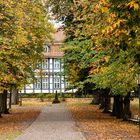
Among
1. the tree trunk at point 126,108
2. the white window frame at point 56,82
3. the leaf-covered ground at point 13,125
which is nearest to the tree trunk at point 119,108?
the tree trunk at point 126,108

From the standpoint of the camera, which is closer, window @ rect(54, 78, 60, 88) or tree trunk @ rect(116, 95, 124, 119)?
tree trunk @ rect(116, 95, 124, 119)

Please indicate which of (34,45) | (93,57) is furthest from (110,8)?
(34,45)

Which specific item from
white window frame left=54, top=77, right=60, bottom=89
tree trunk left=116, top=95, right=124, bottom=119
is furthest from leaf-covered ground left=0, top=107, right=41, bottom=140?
white window frame left=54, top=77, right=60, bottom=89

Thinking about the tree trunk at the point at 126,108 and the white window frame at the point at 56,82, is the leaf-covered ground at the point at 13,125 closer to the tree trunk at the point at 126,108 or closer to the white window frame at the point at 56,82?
the tree trunk at the point at 126,108

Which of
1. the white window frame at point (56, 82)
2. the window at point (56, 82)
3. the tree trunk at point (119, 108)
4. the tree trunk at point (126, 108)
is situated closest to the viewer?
the tree trunk at point (126, 108)

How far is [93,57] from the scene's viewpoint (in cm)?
2833

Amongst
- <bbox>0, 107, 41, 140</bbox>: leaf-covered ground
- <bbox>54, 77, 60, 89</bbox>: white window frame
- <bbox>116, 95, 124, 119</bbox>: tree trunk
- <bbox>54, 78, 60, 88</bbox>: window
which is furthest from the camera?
<bbox>54, 78, 60, 88</bbox>: window

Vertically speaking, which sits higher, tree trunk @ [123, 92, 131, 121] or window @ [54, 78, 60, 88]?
window @ [54, 78, 60, 88]

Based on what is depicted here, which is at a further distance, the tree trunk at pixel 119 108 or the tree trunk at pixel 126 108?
the tree trunk at pixel 119 108

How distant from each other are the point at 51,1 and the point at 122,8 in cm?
2231

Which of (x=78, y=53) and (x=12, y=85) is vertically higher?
(x=78, y=53)

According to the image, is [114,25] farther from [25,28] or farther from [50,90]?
[50,90]

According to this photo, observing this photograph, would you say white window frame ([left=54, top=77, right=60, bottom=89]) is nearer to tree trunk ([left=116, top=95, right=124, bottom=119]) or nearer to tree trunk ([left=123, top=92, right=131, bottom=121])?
tree trunk ([left=116, top=95, right=124, bottom=119])

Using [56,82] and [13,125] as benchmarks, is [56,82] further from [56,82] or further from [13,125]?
[13,125]
